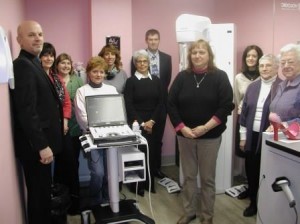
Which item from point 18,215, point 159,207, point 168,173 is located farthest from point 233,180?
point 18,215

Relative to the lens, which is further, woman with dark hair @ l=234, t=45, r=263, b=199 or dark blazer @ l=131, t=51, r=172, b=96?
dark blazer @ l=131, t=51, r=172, b=96

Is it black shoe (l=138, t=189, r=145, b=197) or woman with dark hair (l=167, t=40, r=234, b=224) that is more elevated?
woman with dark hair (l=167, t=40, r=234, b=224)

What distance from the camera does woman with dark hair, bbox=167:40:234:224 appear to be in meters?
2.24

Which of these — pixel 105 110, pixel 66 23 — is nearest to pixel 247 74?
pixel 105 110

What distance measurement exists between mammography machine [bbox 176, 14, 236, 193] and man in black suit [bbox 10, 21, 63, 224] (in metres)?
1.39

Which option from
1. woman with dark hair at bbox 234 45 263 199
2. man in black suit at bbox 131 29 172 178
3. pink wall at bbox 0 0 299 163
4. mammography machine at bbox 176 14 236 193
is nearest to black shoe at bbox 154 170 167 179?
man in black suit at bbox 131 29 172 178

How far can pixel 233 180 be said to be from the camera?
3.35 meters

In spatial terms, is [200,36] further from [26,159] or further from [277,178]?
[26,159]

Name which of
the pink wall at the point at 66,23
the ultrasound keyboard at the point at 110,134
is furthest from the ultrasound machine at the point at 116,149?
the pink wall at the point at 66,23

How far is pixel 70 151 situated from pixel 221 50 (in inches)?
66.0

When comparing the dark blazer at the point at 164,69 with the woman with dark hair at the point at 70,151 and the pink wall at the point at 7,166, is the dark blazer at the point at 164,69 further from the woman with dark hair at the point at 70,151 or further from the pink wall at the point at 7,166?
the pink wall at the point at 7,166

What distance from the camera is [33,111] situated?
5.82ft

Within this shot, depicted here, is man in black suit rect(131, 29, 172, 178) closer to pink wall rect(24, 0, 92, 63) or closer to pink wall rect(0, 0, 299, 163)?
pink wall rect(0, 0, 299, 163)

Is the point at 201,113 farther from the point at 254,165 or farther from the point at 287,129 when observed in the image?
the point at 254,165
